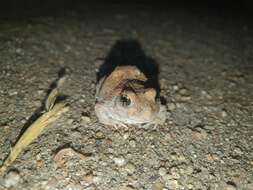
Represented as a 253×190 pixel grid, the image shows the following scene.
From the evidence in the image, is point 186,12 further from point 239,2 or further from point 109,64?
point 109,64

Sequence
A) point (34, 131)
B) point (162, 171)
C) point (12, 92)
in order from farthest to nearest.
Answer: point (12, 92)
point (34, 131)
point (162, 171)

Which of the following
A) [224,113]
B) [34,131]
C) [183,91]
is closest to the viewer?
[34,131]

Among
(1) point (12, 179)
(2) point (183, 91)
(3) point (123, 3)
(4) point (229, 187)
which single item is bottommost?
(4) point (229, 187)

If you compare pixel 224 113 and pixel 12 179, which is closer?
pixel 12 179

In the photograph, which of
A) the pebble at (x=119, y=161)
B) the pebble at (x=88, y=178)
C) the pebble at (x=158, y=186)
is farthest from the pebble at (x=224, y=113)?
the pebble at (x=88, y=178)

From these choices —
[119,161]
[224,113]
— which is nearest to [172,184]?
[119,161]

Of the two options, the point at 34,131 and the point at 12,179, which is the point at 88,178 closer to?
the point at 12,179

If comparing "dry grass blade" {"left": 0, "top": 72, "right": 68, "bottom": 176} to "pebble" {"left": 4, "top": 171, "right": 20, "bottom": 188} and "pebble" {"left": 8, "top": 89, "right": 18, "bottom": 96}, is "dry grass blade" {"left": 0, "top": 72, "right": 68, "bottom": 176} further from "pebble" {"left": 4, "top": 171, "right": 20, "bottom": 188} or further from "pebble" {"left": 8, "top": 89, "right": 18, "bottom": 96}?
"pebble" {"left": 8, "top": 89, "right": 18, "bottom": 96}

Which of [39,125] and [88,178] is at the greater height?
[39,125]

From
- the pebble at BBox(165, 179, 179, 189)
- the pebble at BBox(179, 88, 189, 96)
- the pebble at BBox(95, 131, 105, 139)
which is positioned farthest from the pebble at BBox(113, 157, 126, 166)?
the pebble at BBox(179, 88, 189, 96)
